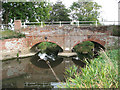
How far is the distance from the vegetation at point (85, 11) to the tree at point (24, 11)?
6141 mm

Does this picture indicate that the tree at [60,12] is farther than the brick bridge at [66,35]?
Yes

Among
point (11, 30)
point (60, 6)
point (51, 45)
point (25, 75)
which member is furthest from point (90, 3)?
point (25, 75)

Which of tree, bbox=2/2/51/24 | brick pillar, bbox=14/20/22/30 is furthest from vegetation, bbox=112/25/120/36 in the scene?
brick pillar, bbox=14/20/22/30

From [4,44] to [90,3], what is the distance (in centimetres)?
1439

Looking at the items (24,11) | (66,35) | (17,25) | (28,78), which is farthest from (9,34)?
(28,78)

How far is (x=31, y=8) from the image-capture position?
1555 centimetres

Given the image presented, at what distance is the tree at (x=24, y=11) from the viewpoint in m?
14.9

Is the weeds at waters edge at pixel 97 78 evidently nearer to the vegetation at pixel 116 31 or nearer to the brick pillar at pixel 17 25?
the vegetation at pixel 116 31

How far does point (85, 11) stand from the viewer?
20844 mm

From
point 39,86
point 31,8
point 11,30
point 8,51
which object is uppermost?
point 31,8

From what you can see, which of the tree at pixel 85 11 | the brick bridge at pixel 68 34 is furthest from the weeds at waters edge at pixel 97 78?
the tree at pixel 85 11

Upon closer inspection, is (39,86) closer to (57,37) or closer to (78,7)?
(57,37)

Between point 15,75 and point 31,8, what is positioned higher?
point 31,8

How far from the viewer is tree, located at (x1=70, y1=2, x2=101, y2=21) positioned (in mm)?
20359
